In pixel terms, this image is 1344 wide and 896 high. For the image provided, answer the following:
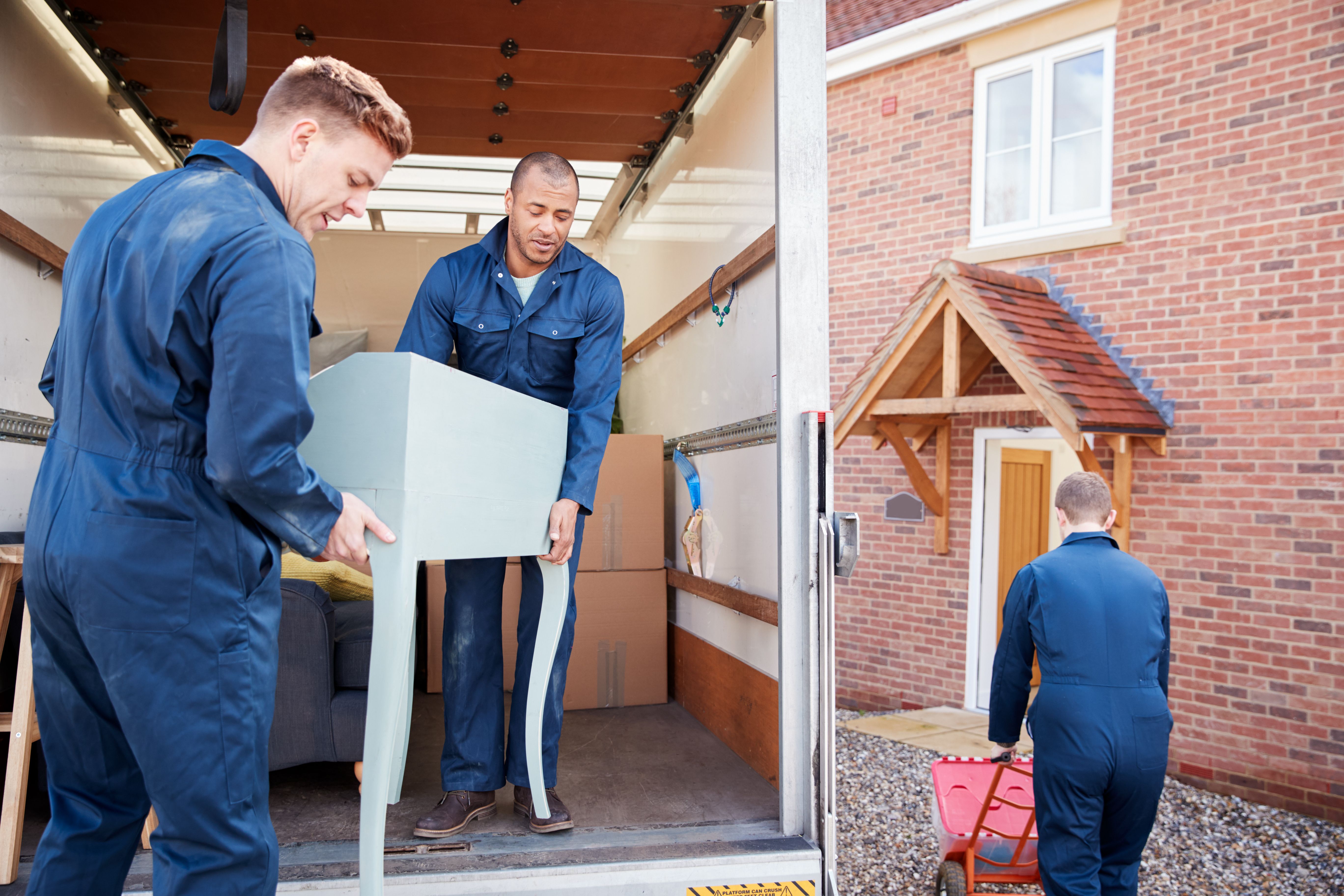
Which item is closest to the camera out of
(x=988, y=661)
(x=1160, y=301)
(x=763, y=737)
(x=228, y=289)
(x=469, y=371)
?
(x=228, y=289)

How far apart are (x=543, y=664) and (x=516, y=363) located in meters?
0.87

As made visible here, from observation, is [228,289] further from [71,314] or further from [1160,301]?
[1160,301]

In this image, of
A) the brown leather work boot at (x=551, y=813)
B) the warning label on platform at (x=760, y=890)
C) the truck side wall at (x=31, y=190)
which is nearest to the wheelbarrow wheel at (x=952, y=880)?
the warning label on platform at (x=760, y=890)

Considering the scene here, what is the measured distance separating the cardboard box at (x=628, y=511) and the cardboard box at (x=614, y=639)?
0.06 m

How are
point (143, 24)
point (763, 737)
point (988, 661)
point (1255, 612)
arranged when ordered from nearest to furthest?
point (763, 737) < point (143, 24) < point (1255, 612) < point (988, 661)

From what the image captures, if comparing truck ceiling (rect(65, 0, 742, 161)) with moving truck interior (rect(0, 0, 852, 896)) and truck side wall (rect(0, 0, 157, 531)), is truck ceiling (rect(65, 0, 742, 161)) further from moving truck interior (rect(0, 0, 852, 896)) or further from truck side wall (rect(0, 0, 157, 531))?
truck side wall (rect(0, 0, 157, 531))

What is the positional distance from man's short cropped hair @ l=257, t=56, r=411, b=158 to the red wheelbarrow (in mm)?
2938

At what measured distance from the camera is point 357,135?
60.3 inches

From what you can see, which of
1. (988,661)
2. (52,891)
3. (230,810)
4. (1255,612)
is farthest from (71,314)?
(988,661)

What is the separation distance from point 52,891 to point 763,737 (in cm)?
198

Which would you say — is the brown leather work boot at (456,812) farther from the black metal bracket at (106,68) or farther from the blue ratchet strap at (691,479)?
the black metal bracket at (106,68)

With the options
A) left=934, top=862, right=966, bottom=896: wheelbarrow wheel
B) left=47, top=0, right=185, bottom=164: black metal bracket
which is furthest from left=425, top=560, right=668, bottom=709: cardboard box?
left=47, top=0, right=185, bottom=164: black metal bracket

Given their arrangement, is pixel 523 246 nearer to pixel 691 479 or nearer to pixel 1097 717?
pixel 691 479

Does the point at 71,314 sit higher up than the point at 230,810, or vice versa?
the point at 71,314
